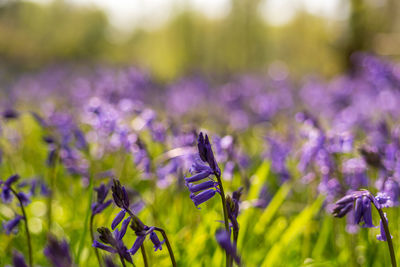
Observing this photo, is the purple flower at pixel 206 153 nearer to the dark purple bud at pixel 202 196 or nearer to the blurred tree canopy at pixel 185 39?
the dark purple bud at pixel 202 196

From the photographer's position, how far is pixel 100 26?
39.5 m

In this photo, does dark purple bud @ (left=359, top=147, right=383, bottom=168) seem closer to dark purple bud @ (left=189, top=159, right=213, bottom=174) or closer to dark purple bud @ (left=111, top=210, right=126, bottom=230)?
dark purple bud @ (left=189, top=159, right=213, bottom=174)

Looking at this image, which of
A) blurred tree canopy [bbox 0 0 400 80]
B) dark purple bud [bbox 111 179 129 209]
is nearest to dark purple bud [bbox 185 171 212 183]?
dark purple bud [bbox 111 179 129 209]

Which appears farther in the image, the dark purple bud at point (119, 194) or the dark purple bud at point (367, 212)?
the dark purple bud at point (367, 212)

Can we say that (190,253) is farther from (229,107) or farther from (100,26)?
(100,26)

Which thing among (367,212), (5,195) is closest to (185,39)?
(5,195)

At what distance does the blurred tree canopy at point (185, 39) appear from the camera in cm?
2326

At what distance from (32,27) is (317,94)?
33.5 metres

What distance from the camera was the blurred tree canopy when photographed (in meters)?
23.3

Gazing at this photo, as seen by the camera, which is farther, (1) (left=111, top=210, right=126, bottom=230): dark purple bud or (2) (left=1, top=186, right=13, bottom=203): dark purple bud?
(2) (left=1, top=186, right=13, bottom=203): dark purple bud

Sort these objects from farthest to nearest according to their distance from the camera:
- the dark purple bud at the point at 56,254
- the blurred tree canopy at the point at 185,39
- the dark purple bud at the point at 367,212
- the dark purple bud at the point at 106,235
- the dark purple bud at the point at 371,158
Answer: the blurred tree canopy at the point at 185,39 < the dark purple bud at the point at 371,158 < the dark purple bud at the point at 367,212 < the dark purple bud at the point at 106,235 < the dark purple bud at the point at 56,254

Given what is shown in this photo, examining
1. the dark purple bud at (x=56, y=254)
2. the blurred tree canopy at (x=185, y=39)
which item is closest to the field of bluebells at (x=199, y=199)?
the dark purple bud at (x=56, y=254)

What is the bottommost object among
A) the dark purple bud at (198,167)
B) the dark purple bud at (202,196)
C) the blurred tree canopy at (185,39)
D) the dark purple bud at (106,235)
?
the blurred tree canopy at (185,39)

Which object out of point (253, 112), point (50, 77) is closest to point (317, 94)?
point (253, 112)
